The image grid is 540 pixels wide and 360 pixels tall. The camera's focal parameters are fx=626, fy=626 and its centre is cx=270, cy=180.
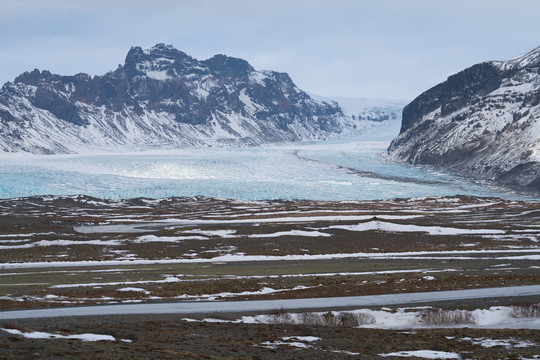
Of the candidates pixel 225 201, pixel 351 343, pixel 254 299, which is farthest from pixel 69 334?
pixel 225 201

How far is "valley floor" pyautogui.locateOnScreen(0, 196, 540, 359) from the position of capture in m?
20.7

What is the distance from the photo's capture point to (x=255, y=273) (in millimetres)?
44438

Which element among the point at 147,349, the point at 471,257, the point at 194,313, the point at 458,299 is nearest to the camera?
the point at 147,349

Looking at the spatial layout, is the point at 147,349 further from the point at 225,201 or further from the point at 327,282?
the point at 225,201

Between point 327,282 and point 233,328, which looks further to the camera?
point 327,282

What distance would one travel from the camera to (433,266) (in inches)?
1848

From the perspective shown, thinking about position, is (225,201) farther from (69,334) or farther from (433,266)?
(69,334)

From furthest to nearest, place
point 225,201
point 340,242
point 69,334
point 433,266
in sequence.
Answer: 1. point 225,201
2. point 340,242
3. point 433,266
4. point 69,334

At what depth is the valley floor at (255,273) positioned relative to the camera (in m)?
20.7

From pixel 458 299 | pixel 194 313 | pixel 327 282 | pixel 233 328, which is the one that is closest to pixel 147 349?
pixel 233 328

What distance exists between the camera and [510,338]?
2219 cm

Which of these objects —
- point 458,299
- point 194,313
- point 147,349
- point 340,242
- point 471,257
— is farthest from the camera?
point 340,242

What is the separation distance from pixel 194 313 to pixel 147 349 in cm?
904

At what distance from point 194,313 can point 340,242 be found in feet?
144
